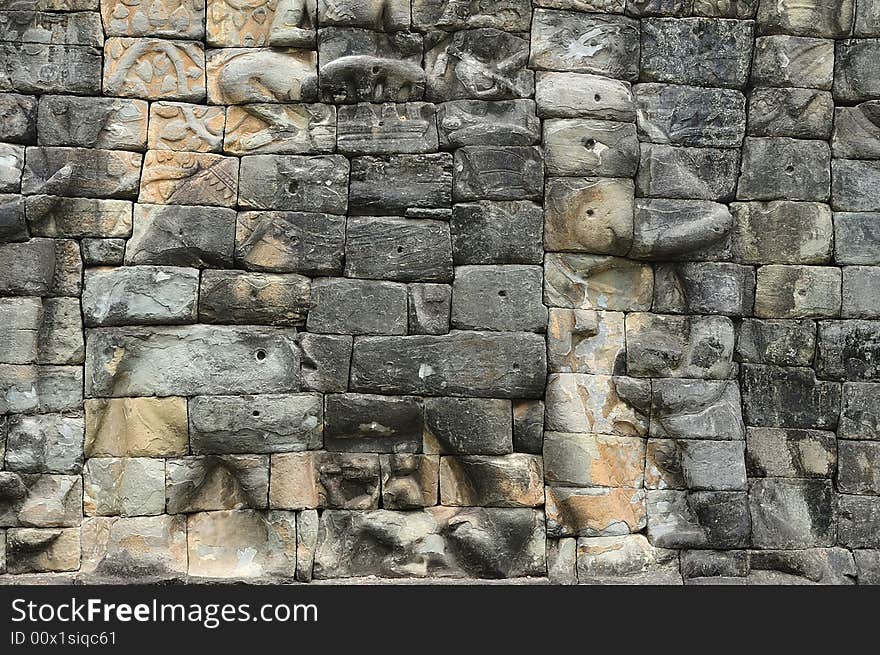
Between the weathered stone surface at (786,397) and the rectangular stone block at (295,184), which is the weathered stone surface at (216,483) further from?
the weathered stone surface at (786,397)

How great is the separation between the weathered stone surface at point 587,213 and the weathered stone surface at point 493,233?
0.19 metres

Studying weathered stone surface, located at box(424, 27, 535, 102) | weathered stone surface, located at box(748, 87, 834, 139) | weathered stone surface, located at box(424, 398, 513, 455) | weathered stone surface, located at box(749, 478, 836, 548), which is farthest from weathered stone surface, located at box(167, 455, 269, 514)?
weathered stone surface, located at box(748, 87, 834, 139)

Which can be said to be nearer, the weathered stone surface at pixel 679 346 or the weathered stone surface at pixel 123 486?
the weathered stone surface at pixel 123 486

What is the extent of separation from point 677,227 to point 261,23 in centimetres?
297

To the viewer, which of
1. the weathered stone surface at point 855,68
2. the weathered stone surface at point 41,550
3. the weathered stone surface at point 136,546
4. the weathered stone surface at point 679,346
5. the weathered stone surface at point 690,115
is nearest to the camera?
the weathered stone surface at point 136,546

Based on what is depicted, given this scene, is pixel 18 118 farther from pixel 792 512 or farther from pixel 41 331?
pixel 792 512

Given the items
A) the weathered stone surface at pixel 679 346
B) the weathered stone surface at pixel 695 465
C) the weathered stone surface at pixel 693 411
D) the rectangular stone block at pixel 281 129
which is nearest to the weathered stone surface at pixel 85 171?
the rectangular stone block at pixel 281 129

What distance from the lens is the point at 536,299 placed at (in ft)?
25.3

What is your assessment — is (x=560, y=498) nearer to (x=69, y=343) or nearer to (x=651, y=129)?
(x=651, y=129)

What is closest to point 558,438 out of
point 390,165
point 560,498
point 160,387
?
point 560,498

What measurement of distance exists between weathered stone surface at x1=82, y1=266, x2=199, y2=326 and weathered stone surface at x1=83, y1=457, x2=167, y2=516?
0.87 metres

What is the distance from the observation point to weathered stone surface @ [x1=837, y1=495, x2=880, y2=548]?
808 centimetres

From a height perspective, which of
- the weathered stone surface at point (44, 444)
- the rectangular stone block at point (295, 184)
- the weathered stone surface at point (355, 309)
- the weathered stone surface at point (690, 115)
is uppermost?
the weathered stone surface at point (690, 115)

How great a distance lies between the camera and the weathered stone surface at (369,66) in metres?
7.67
